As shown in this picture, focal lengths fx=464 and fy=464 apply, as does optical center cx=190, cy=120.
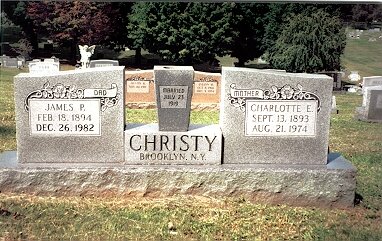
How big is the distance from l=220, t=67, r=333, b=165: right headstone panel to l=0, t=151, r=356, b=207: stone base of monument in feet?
0.74

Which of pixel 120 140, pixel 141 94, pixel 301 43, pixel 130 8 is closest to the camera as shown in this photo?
pixel 120 140

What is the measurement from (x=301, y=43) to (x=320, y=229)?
78.3 ft

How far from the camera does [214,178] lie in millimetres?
6215

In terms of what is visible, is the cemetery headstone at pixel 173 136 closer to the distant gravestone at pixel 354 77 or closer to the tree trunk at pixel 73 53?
the tree trunk at pixel 73 53

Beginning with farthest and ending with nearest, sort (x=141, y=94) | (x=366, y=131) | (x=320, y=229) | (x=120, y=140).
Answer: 1. (x=141, y=94)
2. (x=366, y=131)
3. (x=120, y=140)
4. (x=320, y=229)

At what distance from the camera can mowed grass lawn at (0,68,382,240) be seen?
517 centimetres

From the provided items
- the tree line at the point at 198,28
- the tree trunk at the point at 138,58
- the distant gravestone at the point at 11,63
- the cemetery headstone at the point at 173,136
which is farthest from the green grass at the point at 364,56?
the cemetery headstone at the point at 173,136

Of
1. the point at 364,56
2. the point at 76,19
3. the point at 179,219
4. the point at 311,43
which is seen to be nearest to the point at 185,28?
the point at 76,19

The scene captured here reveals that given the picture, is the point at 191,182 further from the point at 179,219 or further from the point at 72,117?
the point at 72,117

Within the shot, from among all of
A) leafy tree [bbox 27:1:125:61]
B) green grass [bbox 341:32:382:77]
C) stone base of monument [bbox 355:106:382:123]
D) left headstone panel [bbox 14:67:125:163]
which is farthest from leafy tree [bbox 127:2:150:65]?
left headstone panel [bbox 14:67:125:163]

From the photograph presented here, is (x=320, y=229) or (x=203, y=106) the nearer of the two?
(x=320, y=229)

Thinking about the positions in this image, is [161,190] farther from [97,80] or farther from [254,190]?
[97,80]

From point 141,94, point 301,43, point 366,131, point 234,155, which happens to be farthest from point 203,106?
point 301,43

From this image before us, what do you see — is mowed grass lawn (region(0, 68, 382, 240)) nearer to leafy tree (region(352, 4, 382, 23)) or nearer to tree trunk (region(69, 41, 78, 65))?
tree trunk (region(69, 41, 78, 65))
